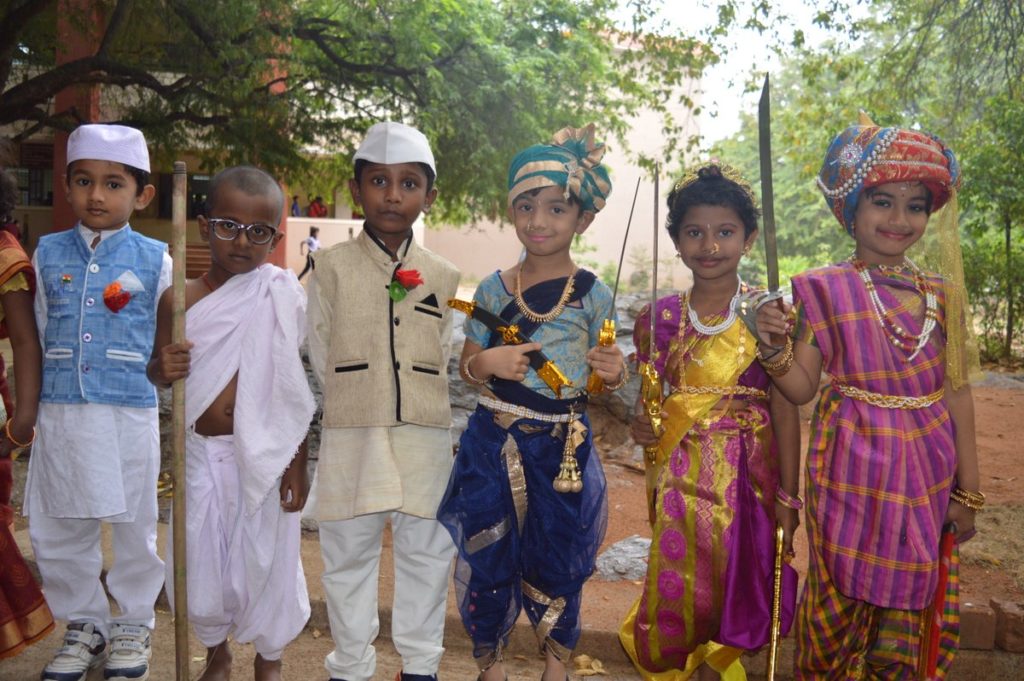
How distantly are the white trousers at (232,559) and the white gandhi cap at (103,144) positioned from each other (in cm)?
100

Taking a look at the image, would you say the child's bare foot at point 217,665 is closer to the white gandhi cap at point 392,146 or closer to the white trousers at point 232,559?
the white trousers at point 232,559

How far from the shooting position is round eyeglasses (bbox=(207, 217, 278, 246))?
10.6ft

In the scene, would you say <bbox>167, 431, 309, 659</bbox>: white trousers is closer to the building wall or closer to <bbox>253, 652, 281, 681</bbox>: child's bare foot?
<bbox>253, 652, 281, 681</bbox>: child's bare foot

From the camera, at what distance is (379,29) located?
8.43 metres

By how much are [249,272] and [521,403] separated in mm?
1048

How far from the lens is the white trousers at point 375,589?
10.3 ft

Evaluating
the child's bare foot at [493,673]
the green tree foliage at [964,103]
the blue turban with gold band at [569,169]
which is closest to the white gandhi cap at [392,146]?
the blue turban with gold band at [569,169]

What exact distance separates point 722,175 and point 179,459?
199 centimetres

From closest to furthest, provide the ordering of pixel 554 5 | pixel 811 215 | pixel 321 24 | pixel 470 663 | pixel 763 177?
1. pixel 763 177
2. pixel 470 663
3. pixel 321 24
4. pixel 554 5
5. pixel 811 215

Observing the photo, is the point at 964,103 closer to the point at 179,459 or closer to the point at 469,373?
the point at 469,373

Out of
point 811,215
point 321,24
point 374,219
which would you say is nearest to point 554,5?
point 321,24

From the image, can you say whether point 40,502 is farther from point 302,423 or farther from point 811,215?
point 811,215

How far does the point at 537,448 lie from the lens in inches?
124

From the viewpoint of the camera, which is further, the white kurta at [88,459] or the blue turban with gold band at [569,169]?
the white kurta at [88,459]
